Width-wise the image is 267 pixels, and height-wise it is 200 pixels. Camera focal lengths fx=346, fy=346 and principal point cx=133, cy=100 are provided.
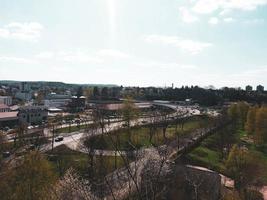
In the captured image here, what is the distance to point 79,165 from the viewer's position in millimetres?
30547

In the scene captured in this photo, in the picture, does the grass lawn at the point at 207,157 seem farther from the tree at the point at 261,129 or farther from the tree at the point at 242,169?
the tree at the point at 261,129

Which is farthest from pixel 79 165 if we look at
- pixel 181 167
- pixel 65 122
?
pixel 65 122

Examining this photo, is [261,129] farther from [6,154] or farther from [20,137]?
[6,154]

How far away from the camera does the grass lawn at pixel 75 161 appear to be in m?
28.6

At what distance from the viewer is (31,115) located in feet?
195

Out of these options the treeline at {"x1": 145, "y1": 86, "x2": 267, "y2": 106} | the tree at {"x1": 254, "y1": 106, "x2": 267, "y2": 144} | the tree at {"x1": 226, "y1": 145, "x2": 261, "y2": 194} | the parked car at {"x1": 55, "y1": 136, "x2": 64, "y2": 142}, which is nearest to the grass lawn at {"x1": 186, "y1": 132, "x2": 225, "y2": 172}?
the tree at {"x1": 226, "y1": 145, "x2": 261, "y2": 194}

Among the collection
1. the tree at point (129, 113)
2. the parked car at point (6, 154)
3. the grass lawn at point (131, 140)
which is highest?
the tree at point (129, 113)

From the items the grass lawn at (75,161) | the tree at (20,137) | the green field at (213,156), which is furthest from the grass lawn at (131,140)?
the tree at (20,137)

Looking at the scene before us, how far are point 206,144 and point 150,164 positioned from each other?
24.0 metres

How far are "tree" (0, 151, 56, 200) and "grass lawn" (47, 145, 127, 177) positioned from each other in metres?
5.53

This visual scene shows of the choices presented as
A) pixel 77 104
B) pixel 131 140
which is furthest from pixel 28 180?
pixel 77 104

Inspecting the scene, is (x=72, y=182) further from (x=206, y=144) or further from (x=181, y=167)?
(x=206, y=144)

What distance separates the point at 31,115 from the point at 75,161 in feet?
99.1

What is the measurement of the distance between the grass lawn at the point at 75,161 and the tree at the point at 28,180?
5.53 metres
